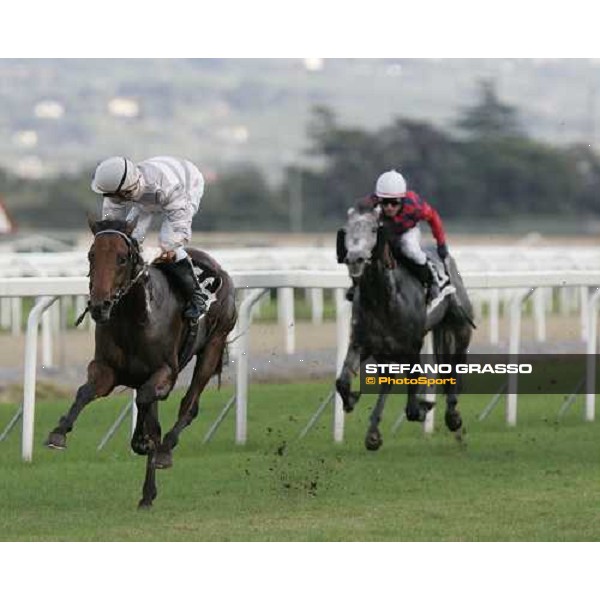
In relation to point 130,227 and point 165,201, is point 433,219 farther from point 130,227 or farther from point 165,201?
point 130,227

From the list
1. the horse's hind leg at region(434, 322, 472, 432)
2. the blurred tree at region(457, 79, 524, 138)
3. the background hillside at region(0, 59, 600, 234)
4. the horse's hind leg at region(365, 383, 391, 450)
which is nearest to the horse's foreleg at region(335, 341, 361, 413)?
the horse's hind leg at region(365, 383, 391, 450)

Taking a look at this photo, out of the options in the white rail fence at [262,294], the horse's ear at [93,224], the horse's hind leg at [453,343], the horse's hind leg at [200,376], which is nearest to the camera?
the horse's ear at [93,224]

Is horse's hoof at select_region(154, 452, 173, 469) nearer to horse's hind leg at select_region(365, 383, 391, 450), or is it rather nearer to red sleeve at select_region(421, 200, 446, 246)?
horse's hind leg at select_region(365, 383, 391, 450)

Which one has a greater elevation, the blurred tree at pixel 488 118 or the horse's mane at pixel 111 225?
the horse's mane at pixel 111 225

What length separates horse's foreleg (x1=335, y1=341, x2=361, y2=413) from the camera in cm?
1157

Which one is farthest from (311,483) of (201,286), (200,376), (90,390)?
(90,390)

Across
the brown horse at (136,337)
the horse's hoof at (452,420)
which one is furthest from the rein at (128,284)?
the horse's hoof at (452,420)

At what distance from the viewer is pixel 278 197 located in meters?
71.2

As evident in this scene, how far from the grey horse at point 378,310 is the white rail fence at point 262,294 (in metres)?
0.70

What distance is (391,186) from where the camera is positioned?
11938mm

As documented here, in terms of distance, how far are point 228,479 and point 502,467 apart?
5.58 feet

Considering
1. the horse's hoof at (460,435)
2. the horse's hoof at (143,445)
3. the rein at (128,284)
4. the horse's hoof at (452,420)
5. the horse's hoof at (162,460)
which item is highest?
the rein at (128,284)

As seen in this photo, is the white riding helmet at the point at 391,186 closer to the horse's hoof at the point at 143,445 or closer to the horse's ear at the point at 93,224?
the horse's hoof at the point at 143,445

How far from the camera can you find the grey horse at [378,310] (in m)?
11.6
